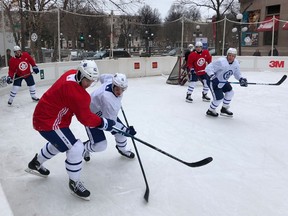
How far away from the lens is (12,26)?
362 inches

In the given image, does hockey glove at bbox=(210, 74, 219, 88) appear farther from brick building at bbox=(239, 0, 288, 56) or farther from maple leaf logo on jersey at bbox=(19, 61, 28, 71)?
brick building at bbox=(239, 0, 288, 56)

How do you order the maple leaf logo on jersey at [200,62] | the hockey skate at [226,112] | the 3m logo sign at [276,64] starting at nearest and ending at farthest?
the hockey skate at [226,112] → the maple leaf logo on jersey at [200,62] → the 3m logo sign at [276,64]

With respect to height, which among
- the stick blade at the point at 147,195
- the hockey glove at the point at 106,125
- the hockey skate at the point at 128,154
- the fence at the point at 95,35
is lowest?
the stick blade at the point at 147,195

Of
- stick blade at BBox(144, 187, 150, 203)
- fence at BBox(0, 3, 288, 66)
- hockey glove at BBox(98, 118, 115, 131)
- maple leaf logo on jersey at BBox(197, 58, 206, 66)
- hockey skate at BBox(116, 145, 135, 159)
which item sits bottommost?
stick blade at BBox(144, 187, 150, 203)

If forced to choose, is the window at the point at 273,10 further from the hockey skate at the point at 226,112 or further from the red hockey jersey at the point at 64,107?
the red hockey jersey at the point at 64,107

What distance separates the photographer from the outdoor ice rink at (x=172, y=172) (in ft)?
8.79

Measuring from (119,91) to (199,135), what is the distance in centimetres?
197

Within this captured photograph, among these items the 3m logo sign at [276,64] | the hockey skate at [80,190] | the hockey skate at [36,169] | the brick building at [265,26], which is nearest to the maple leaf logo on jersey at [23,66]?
the hockey skate at [36,169]

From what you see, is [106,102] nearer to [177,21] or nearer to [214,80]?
[214,80]

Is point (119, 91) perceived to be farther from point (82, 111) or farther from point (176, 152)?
point (176, 152)

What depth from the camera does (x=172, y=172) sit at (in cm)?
336

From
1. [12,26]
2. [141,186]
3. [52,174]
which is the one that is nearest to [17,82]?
[12,26]

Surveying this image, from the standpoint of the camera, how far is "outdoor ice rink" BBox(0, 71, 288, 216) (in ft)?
8.79

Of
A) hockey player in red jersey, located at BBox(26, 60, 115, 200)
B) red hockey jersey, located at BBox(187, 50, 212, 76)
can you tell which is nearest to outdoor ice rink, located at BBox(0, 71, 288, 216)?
hockey player in red jersey, located at BBox(26, 60, 115, 200)
